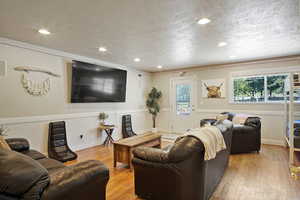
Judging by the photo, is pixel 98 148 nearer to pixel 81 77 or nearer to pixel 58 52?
pixel 81 77

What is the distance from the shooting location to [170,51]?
410 cm

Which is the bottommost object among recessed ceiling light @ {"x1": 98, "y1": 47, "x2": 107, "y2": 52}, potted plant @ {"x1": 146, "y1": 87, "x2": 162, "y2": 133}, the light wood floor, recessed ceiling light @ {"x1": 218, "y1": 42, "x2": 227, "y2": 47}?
the light wood floor

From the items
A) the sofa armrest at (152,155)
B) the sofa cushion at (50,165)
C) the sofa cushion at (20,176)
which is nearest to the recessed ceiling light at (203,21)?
the sofa armrest at (152,155)

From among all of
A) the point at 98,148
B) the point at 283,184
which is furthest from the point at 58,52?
the point at 283,184

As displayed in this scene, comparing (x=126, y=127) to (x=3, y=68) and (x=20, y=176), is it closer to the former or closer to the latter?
(x=3, y=68)

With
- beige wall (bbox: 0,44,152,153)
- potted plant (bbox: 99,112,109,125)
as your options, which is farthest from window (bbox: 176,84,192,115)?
potted plant (bbox: 99,112,109,125)

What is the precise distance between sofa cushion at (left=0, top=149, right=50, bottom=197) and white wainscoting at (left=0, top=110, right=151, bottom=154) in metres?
2.65

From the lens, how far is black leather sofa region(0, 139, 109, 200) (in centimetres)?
113

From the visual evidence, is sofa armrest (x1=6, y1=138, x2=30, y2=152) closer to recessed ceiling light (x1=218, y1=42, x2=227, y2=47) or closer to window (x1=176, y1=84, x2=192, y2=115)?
recessed ceiling light (x1=218, y1=42, x2=227, y2=47)

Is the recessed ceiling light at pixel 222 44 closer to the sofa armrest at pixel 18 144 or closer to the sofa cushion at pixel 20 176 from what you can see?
the sofa cushion at pixel 20 176

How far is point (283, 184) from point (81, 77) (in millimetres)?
4571

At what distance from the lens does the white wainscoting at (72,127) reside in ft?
11.2

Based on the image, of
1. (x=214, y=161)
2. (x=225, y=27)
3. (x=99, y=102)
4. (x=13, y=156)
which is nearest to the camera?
(x=13, y=156)

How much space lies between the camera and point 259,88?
5.12 meters
